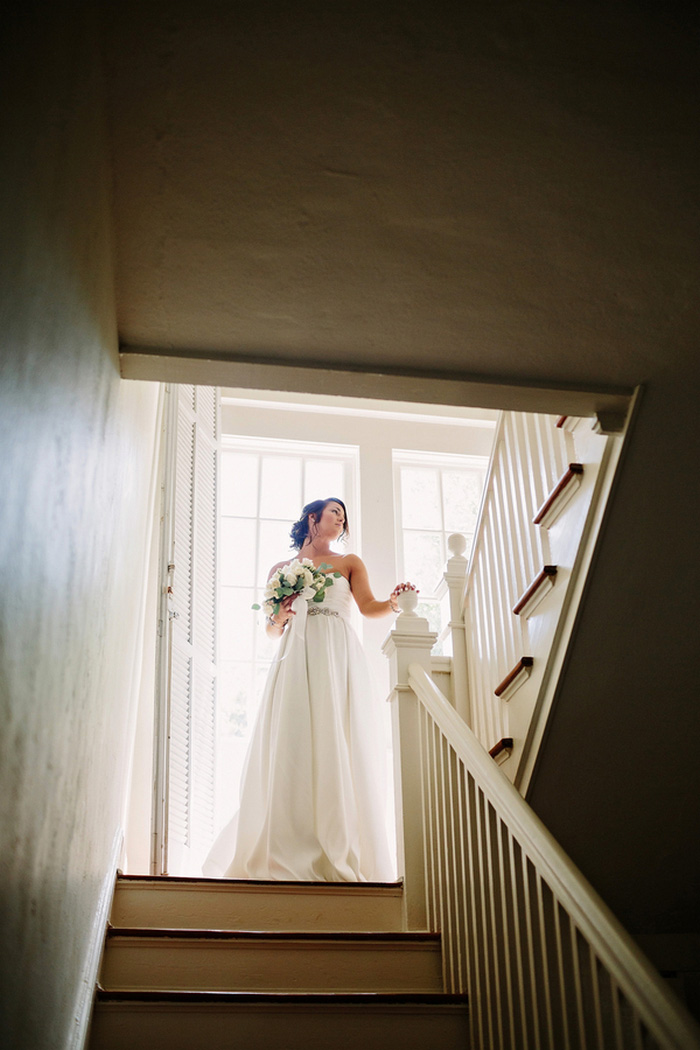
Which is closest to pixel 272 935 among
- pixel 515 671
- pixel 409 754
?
pixel 409 754

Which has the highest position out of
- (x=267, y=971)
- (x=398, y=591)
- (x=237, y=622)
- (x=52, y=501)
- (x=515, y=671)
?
(x=237, y=622)

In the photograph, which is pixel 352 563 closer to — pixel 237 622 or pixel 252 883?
pixel 252 883

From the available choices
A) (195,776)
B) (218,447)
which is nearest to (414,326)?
(195,776)

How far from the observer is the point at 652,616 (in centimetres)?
263

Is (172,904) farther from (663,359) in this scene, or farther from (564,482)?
(663,359)

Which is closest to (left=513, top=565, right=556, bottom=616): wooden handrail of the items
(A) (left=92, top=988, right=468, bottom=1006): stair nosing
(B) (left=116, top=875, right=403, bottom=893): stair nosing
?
(B) (left=116, top=875, right=403, bottom=893): stair nosing

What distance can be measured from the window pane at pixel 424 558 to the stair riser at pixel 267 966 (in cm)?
377

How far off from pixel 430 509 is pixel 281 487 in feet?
3.78

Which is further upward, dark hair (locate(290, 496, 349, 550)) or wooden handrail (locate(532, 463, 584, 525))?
dark hair (locate(290, 496, 349, 550))

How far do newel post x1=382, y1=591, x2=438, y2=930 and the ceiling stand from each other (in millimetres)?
1508

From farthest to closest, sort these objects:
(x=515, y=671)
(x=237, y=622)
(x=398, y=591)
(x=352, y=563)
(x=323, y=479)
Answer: (x=323, y=479), (x=237, y=622), (x=352, y=563), (x=398, y=591), (x=515, y=671)

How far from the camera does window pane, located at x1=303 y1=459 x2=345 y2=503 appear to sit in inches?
257

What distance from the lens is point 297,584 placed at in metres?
4.11

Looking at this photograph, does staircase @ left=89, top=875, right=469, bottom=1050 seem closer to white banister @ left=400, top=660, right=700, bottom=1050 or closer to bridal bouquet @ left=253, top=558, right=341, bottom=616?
white banister @ left=400, top=660, right=700, bottom=1050
